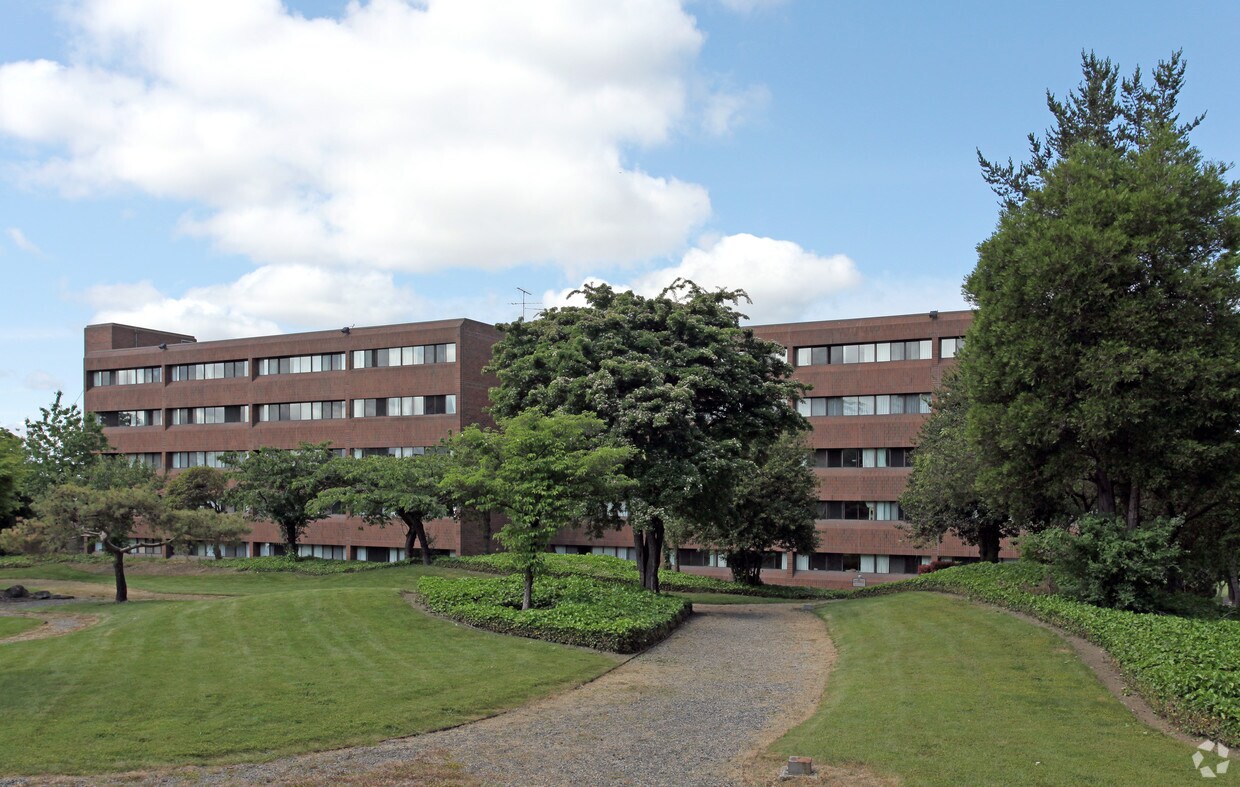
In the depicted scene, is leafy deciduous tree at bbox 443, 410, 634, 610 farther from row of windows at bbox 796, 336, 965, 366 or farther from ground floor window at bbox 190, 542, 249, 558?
ground floor window at bbox 190, 542, 249, 558

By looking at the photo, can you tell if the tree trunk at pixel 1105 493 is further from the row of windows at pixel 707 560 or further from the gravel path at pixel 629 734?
the row of windows at pixel 707 560

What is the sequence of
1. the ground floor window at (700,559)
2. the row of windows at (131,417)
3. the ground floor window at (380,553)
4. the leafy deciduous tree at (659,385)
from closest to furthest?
the leafy deciduous tree at (659,385) < the ground floor window at (700,559) < the ground floor window at (380,553) < the row of windows at (131,417)

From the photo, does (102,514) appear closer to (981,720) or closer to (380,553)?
(981,720)

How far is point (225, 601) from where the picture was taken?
26906 millimetres

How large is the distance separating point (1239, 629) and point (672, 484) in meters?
14.1

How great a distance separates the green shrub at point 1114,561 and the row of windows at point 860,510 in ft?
99.6

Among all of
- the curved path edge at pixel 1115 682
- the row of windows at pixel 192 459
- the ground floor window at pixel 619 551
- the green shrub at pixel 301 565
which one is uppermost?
the row of windows at pixel 192 459

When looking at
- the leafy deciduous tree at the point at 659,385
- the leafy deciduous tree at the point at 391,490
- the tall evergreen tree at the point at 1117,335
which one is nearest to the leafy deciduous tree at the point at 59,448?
the leafy deciduous tree at the point at 391,490

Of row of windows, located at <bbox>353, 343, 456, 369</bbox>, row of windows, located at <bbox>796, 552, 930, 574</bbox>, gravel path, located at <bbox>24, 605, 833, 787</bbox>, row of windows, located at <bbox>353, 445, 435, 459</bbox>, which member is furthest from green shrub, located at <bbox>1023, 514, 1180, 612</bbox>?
row of windows, located at <bbox>353, 445, 435, 459</bbox>

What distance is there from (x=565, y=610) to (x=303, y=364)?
4273 cm

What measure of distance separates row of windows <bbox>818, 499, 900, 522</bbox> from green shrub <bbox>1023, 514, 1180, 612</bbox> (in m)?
30.4

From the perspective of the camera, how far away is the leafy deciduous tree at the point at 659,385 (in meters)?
27.7

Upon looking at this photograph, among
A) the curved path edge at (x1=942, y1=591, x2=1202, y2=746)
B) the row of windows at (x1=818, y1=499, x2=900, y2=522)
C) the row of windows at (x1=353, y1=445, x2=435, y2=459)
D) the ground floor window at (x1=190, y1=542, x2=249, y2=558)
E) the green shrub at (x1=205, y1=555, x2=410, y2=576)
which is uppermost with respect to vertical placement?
the row of windows at (x1=353, y1=445, x2=435, y2=459)

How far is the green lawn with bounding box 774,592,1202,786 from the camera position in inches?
437
